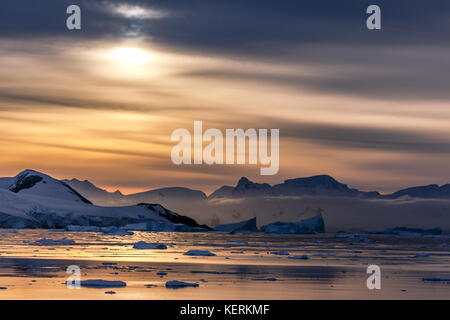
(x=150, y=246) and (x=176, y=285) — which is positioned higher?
(x=176, y=285)

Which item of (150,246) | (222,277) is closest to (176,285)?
(222,277)

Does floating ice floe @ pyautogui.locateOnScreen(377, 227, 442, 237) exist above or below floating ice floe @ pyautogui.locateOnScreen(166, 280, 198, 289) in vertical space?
below

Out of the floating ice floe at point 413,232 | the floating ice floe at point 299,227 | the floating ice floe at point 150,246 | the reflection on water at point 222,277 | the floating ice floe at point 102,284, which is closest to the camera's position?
the reflection on water at point 222,277

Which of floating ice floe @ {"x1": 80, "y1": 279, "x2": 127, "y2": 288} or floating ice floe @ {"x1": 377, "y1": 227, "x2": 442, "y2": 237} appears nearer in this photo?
floating ice floe @ {"x1": 80, "y1": 279, "x2": 127, "y2": 288}

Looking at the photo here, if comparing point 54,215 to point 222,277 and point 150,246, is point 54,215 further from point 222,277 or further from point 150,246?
point 222,277

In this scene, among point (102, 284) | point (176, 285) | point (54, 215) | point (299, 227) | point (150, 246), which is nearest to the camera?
point (102, 284)

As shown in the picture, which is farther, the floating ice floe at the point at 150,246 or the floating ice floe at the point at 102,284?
the floating ice floe at the point at 150,246

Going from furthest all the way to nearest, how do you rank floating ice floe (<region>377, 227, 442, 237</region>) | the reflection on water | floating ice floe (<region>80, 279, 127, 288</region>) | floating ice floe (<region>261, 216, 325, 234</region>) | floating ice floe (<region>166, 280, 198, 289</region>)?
floating ice floe (<region>377, 227, 442, 237</region>) → floating ice floe (<region>261, 216, 325, 234</region>) → floating ice floe (<region>166, 280, 198, 289</region>) → floating ice floe (<region>80, 279, 127, 288</region>) → the reflection on water

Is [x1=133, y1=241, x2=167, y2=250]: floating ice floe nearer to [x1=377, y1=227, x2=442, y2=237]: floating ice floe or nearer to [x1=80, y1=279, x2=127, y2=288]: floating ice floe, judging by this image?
[x1=80, y1=279, x2=127, y2=288]: floating ice floe

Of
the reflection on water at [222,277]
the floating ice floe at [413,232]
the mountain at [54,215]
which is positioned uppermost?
the reflection on water at [222,277]

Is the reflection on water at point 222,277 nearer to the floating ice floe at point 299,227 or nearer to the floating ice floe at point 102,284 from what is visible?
the floating ice floe at point 102,284

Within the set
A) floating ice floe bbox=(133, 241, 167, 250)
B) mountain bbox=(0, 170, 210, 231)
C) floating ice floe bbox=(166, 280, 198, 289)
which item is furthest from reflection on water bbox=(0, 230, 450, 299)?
mountain bbox=(0, 170, 210, 231)

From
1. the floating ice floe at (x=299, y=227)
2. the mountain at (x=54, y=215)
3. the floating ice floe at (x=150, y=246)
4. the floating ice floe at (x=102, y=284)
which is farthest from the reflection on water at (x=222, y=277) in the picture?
the floating ice floe at (x=299, y=227)

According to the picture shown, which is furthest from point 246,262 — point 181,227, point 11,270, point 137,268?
point 181,227
